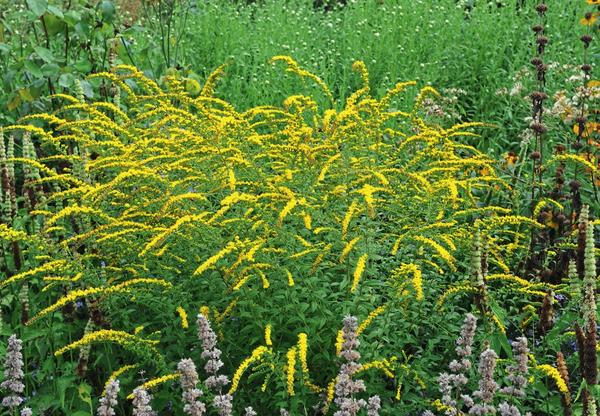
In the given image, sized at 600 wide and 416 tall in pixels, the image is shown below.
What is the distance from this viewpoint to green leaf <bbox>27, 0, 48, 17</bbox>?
492cm

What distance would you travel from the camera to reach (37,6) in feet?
16.3

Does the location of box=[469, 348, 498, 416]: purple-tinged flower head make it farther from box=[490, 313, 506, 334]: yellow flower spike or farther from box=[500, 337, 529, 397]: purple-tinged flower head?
box=[490, 313, 506, 334]: yellow flower spike

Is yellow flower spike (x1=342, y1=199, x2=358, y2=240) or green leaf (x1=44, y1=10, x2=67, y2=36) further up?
green leaf (x1=44, y1=10, x2=67, y2=36)

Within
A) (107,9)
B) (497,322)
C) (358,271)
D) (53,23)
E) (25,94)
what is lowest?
(497,322)

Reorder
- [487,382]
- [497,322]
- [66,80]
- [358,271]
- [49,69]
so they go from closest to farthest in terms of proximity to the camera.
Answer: [487,382], [358,271], [497,322], [66,80], [49,69]

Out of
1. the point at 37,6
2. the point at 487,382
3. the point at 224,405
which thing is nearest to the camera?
the point at 487,382

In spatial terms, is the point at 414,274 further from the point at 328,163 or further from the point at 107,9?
the point at 107,9

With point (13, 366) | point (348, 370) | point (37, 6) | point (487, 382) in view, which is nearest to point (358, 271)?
point (348, 370)

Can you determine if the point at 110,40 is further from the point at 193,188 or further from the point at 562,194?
the point at 562,194

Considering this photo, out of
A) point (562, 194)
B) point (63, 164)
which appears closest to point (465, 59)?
point (562, 194)

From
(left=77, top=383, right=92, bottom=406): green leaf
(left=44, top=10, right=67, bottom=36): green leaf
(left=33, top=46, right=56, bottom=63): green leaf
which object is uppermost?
(left=44, top=10, right=67, bottom=36): green leaf

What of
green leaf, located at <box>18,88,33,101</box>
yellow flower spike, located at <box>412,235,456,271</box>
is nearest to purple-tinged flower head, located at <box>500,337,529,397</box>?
yellow flower spike, located at <box>412,235,456,271</box>

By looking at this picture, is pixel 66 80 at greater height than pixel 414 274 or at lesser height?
greater

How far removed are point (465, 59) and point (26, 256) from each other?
4.13 metres
